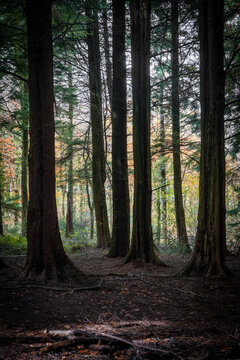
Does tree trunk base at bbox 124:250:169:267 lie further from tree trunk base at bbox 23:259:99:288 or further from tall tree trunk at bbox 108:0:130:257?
tree trunk base at bbox 23:259:99:288

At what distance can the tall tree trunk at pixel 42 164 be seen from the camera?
5441 millimetres

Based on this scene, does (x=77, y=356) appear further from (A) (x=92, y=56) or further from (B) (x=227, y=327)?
(A) (x=92, y=56)

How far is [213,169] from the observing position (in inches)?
233

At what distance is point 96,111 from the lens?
11.4 m

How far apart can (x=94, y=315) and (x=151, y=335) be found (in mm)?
1195

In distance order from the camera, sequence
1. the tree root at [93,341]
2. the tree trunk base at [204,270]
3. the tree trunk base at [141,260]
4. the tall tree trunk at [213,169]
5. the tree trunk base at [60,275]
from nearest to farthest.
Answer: the tree root at [93,341], the tree trunk base at [60,275], the tree trunk base at [204,270], the tall tree trunk at [213,169], the tree trunk base at [141,260]

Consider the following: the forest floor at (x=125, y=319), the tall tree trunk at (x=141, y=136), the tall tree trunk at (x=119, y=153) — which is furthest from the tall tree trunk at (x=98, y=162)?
the forest floor at (x=125, y=319)

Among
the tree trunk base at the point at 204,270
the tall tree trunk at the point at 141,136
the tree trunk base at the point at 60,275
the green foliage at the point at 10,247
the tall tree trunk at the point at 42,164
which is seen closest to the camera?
the tree trunk base at the point at 60,275

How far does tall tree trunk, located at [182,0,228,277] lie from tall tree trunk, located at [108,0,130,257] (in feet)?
11.1

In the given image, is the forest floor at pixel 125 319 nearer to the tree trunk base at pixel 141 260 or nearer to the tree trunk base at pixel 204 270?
the tree trunk base at pixel 204 270

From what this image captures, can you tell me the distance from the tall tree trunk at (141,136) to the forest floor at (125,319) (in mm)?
1142

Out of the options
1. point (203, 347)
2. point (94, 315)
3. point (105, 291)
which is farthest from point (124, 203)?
point (203, 347)

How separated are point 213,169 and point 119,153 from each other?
414cm

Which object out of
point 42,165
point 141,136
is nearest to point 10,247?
point 42,165
